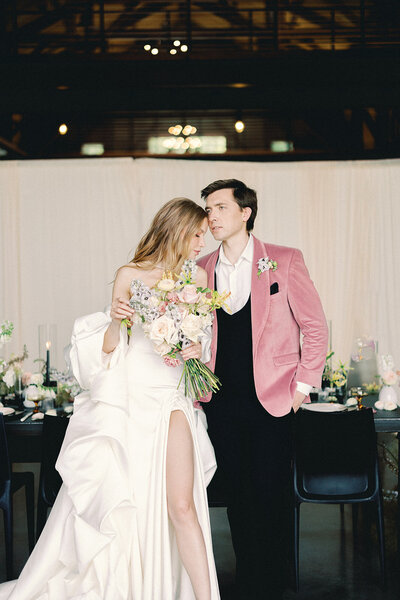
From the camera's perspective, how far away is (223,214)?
315cm

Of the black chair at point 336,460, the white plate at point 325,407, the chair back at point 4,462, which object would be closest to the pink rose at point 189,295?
the black chair at point 336,460

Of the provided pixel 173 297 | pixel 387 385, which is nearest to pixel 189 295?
pixel 173 297

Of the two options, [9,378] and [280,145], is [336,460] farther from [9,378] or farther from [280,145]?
[280,145]

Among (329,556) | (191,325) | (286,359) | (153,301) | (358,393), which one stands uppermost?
(153,301)

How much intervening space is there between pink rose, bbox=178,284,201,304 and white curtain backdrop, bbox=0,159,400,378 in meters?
4.94

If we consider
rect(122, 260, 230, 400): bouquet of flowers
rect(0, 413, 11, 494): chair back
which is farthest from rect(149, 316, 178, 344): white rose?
rect(0, 413, 11, 494): chair back

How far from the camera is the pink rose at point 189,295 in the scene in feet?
8.57

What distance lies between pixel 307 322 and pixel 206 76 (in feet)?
13.3

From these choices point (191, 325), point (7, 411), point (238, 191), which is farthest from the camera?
point (7, 411)

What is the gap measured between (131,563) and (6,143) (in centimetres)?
758

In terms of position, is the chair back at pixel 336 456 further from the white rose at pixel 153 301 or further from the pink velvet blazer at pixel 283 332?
the white rose at pixel 153 301

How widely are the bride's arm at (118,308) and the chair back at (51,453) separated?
2.62 feet

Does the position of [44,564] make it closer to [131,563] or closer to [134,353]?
[131,563]

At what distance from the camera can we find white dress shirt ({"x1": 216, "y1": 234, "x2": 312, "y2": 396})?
3158mm
